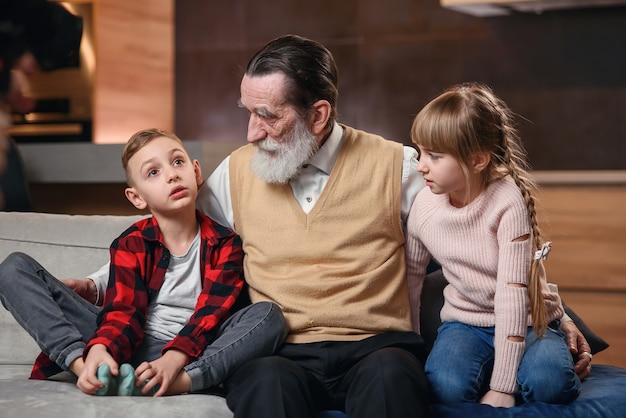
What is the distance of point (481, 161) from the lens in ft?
6.76

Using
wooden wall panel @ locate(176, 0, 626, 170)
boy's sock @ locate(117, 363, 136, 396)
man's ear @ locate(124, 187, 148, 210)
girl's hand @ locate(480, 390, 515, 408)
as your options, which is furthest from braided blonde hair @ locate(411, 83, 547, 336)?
wooden wall panel @ locate(176, 0, 626, 170)

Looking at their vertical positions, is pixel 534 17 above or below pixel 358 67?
above

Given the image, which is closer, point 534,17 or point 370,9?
point 534,17

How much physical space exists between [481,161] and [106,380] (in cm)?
95

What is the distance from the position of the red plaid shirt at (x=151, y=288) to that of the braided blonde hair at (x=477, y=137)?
551 mm

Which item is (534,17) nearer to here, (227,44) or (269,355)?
(227,44)

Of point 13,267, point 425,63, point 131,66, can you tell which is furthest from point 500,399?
point 131,66

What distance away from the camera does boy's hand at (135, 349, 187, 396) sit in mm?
1911

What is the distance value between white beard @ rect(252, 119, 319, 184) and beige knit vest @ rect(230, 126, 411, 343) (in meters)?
0.06

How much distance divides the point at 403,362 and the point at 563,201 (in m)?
2.07

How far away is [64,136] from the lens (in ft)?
14.8

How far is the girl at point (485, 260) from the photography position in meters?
1.96

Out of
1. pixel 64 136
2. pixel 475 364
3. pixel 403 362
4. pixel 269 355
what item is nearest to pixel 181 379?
pixel 269 355

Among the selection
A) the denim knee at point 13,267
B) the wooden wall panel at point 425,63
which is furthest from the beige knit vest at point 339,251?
the wooden wall panel at point 425,63
